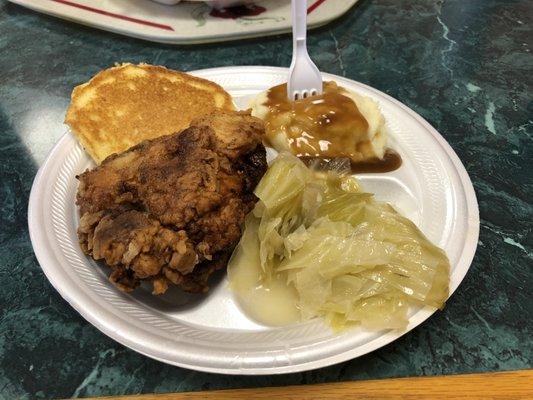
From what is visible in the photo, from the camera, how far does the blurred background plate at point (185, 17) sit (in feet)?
9.95

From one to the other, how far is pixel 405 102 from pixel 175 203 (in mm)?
1635

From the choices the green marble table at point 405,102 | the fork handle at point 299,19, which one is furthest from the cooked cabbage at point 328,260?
the fork handle at point 299,19

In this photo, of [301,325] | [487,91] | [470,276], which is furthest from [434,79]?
[301,325]

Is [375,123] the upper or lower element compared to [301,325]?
upper

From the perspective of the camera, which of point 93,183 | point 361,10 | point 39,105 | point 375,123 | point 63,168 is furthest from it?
point 361,10

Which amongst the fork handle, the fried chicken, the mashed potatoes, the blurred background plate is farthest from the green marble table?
the fork handle

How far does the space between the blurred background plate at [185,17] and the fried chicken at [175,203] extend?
150 centimetres

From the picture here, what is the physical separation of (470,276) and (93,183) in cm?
137

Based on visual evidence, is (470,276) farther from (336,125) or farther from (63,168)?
(63,168)

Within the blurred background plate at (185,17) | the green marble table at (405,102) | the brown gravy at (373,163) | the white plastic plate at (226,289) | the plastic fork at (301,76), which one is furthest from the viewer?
the blurred background plate at (185,17)

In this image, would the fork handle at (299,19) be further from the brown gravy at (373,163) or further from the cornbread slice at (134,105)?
the brown gravy at (373,163)

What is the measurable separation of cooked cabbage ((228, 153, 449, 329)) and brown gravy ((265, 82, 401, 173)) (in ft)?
1.11

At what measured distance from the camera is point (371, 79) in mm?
2826

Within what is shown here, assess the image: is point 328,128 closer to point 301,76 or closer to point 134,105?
point 301,76
